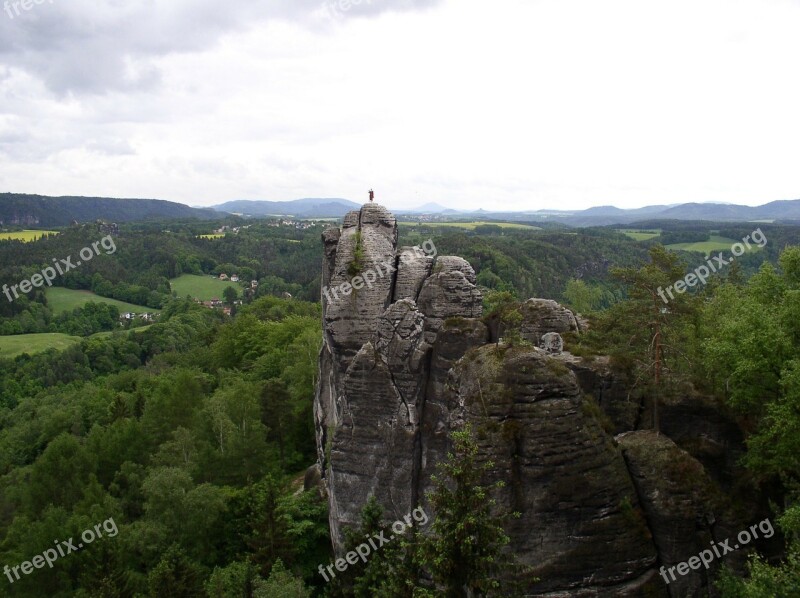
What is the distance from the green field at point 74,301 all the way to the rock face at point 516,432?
176m

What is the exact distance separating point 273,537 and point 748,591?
19272 millimetres

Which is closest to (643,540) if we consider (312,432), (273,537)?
(273,537)

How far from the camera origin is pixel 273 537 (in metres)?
25.9

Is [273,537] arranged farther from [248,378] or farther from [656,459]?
[248,378]

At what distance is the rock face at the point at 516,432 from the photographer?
659 inches

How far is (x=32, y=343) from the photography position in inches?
5551

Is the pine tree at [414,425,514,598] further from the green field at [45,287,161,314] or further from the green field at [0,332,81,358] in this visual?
the green field at [45,287,161,314]

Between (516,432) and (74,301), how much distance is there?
664 ft
